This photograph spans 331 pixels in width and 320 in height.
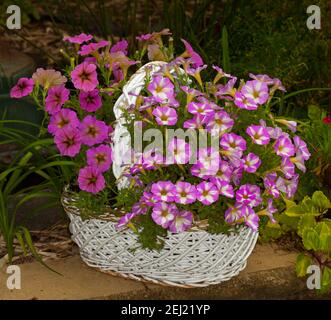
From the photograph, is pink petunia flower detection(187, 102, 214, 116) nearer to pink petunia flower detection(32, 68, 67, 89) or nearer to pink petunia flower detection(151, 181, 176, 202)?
pink petunia flower detection(151, 181, 176, 202)

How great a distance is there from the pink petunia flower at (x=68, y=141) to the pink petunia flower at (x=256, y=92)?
0.62m

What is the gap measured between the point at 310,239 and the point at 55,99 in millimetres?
1102

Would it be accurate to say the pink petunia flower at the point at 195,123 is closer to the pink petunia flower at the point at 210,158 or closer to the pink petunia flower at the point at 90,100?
the pink petunia flower at the point at 210,158

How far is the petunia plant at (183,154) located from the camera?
8.08 ft

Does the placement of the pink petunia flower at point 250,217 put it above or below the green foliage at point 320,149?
below

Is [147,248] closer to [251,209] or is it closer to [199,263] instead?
[199,263]

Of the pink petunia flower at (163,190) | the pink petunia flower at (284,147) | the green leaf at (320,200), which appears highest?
the pink petunia flower at (284,147)

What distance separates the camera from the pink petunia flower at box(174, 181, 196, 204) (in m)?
2.44

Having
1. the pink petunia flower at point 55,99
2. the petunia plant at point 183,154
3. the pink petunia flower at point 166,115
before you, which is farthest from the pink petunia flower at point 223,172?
the pink petunia flower at point 55,99

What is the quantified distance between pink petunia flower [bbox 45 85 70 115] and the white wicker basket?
0.84ft

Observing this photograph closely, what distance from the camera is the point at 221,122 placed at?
253 cm

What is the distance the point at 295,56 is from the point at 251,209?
1.79 m

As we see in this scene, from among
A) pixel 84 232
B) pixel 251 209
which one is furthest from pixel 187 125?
pixel 84 232

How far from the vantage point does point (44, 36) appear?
6059mm
